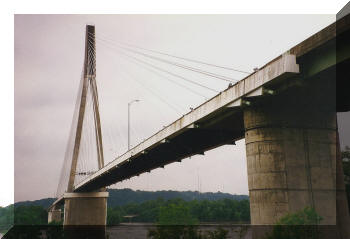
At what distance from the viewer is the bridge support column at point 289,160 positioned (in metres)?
18.7

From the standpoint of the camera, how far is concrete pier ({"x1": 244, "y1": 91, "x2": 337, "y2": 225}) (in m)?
18.7

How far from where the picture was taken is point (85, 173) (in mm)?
69562

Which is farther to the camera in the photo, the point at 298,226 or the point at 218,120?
the point at 218,120

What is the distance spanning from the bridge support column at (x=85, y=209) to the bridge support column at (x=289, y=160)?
5106 cm

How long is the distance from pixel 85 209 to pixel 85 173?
6.01 metres

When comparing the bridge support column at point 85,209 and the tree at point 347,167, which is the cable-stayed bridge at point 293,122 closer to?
the tree at point 347,167

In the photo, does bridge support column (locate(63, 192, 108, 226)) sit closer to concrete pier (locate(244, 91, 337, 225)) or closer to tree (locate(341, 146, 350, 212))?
tree (locate(341, 146, 350, 212))

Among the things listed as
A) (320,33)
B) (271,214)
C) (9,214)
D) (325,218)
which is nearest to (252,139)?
(271,214)

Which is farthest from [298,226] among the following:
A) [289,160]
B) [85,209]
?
[85,209]

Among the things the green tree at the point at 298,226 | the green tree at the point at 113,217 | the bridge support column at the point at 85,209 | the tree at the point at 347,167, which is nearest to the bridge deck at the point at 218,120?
the green tree at the point at 298,226

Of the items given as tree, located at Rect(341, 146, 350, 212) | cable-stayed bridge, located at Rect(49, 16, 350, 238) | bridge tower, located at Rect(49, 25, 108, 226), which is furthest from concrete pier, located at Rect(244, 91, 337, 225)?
bridge tower, located at Rect(49, 25, 108, 226)

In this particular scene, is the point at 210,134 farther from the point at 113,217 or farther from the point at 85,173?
the point at 113,217

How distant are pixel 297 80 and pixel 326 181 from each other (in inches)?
224

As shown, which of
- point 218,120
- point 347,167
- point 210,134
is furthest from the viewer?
point 347,167
